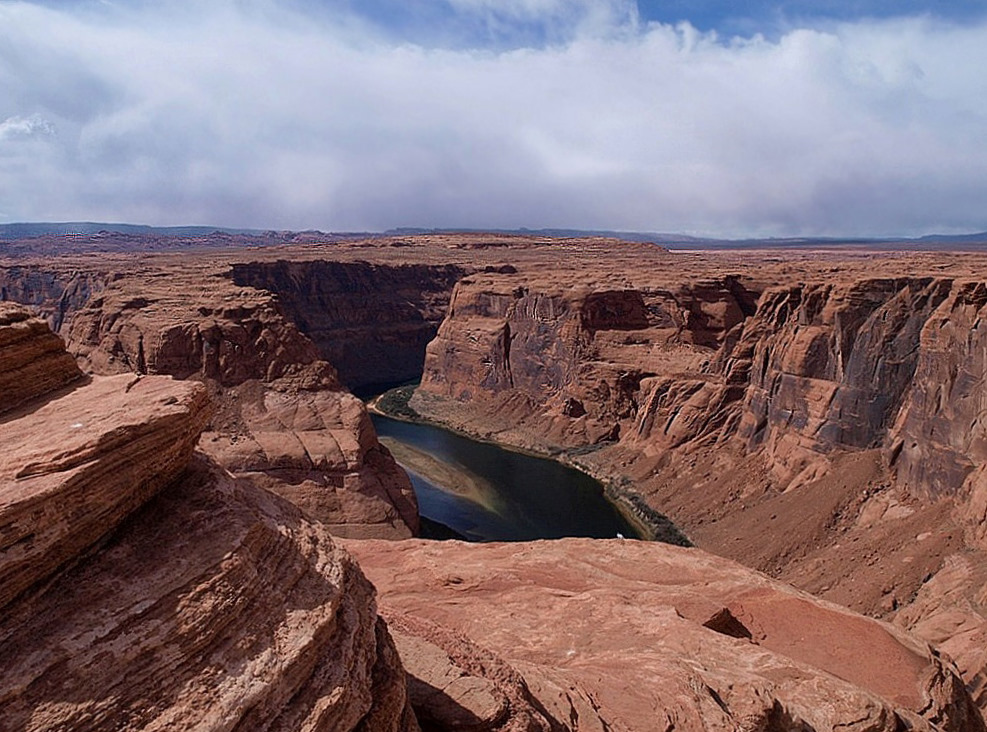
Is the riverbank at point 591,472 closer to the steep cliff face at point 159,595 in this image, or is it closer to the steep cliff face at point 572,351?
the steep cliff face at point 572,351

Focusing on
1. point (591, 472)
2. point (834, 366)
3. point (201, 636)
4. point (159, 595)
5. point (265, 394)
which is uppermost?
point (159, 595)

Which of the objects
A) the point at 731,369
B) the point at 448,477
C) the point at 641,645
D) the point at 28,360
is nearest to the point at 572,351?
the point at 731,369

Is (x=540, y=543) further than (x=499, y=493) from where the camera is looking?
No

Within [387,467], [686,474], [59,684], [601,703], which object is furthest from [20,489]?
[686,474]

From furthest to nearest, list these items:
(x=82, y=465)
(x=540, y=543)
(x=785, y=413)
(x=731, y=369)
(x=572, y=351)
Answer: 1. (x=572, y=351)
2. (x=731, y=369)
3. (x=785, y=413)
4. (x=540, y=543)
5. (x=82, y=465)

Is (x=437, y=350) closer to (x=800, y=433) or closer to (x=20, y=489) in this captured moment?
(x=800, y=433)

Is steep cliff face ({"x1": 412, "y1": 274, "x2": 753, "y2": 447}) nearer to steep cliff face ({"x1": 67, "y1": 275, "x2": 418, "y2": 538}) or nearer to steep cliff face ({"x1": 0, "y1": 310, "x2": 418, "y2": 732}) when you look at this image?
steep cliff face ({"x1": 67, "y1": 275, "x2": 418, "y2": 538})

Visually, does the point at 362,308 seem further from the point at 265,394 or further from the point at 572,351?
the point at 265,394
